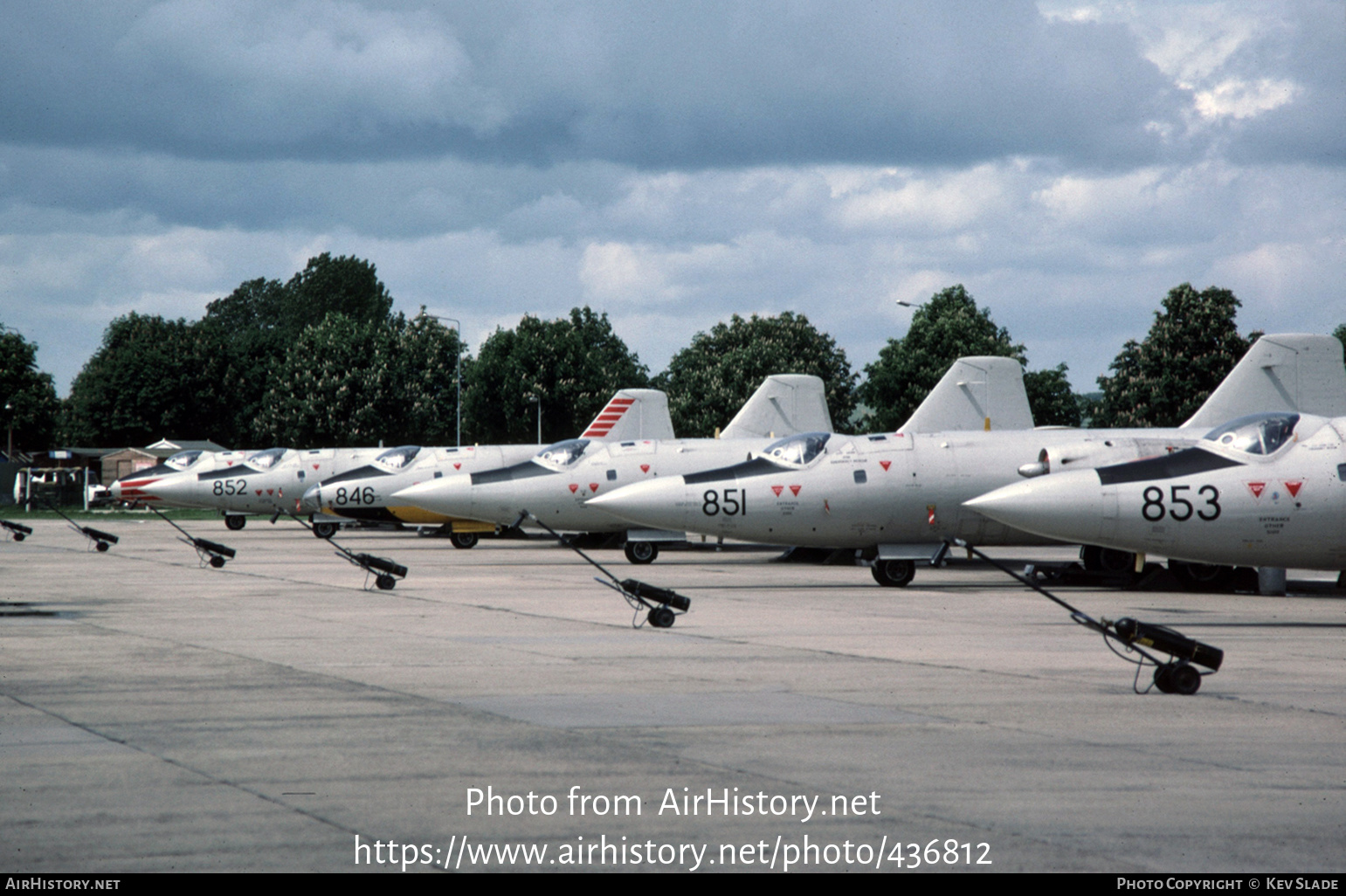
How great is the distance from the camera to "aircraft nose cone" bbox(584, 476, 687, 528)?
24.5 metres

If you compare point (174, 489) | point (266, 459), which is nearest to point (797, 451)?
point (266, 459)

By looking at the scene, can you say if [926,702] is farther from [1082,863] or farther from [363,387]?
[363,387]

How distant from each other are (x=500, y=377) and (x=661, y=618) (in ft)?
251

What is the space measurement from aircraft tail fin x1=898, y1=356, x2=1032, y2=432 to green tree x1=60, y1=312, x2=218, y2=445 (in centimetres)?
8116

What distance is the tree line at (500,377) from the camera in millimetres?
62656

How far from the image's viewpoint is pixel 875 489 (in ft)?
80.6

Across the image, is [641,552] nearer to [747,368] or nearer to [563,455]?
[563,455]

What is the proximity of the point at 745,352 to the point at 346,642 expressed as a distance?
70.2 meters

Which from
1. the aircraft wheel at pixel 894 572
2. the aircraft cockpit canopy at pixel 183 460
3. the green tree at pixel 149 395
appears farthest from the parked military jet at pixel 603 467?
the green tree at pixel 149 395

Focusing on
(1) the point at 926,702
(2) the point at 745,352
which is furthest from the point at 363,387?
(1) the point at 926,702

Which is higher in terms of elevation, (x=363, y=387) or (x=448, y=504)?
(x=363, y=387)

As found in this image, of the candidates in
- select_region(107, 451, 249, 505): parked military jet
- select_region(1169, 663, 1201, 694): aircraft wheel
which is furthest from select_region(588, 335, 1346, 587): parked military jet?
select_region(107, 451, 249, 505): parked military jet
